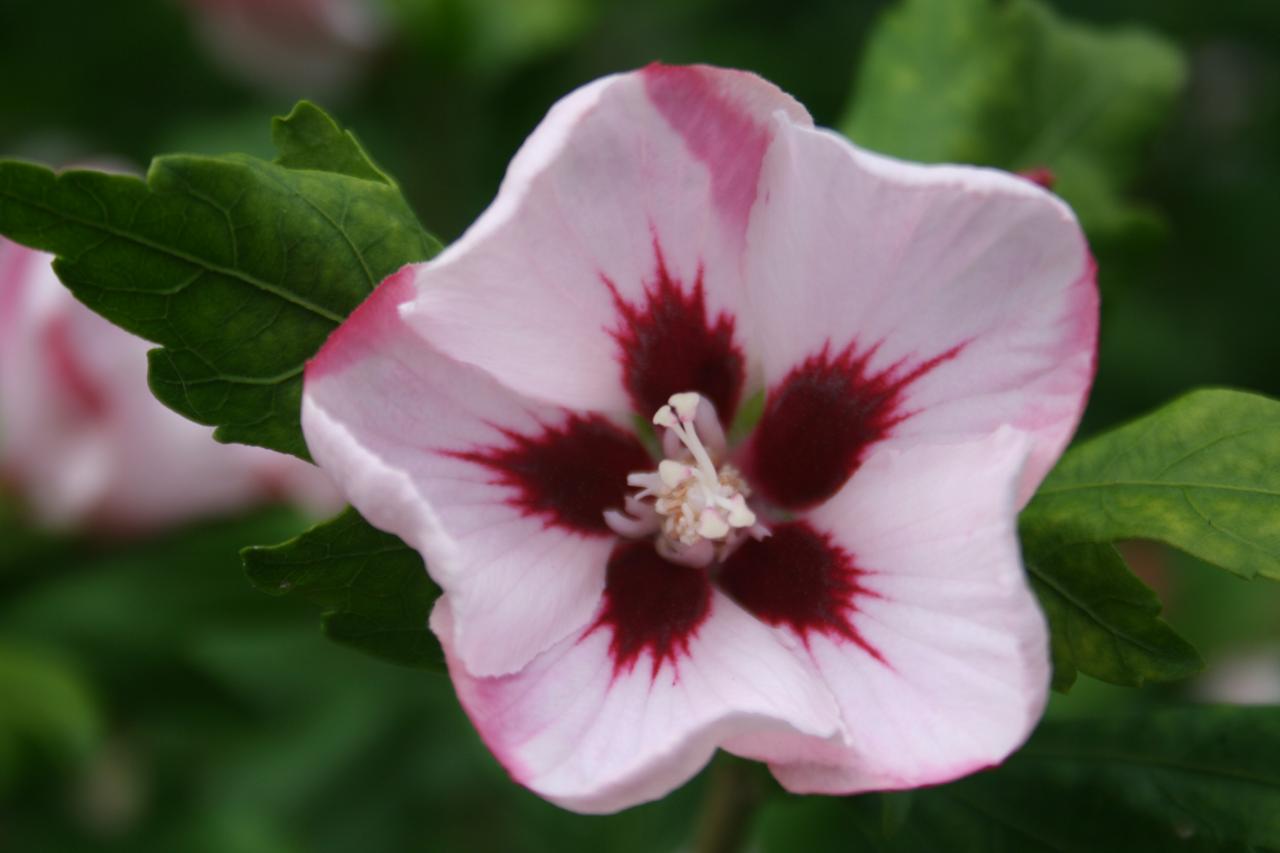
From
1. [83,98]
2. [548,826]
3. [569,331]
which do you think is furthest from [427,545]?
[83,98]

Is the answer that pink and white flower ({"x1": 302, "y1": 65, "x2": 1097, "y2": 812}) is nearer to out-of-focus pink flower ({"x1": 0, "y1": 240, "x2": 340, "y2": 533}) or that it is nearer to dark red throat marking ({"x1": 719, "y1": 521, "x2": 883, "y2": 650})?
dark red throat marking ({"x1": 719, "y1": 521, "x2": 883, "y2": 650})

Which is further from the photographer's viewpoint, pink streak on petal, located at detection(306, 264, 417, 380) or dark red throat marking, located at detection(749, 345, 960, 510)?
dark red throat marking, located at detection(749, 345, 960, 510)

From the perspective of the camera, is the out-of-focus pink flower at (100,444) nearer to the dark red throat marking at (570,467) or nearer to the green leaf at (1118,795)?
the dark red throat marking at (570,467)

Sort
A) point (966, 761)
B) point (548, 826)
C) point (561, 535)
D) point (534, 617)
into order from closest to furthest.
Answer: point (966, 761)
point (534, 617)
point (561, 535)
point (548, 826)

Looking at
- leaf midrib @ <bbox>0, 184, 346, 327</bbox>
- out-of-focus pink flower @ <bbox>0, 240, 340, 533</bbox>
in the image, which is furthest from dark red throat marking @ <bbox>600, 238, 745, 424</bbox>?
out-of-focus pink flower @ <bbox>0, 240, 340, 533</bbox>

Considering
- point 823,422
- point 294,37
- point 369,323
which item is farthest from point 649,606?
point 294,37

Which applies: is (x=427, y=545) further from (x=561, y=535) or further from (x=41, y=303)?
(x=41, y=303)
